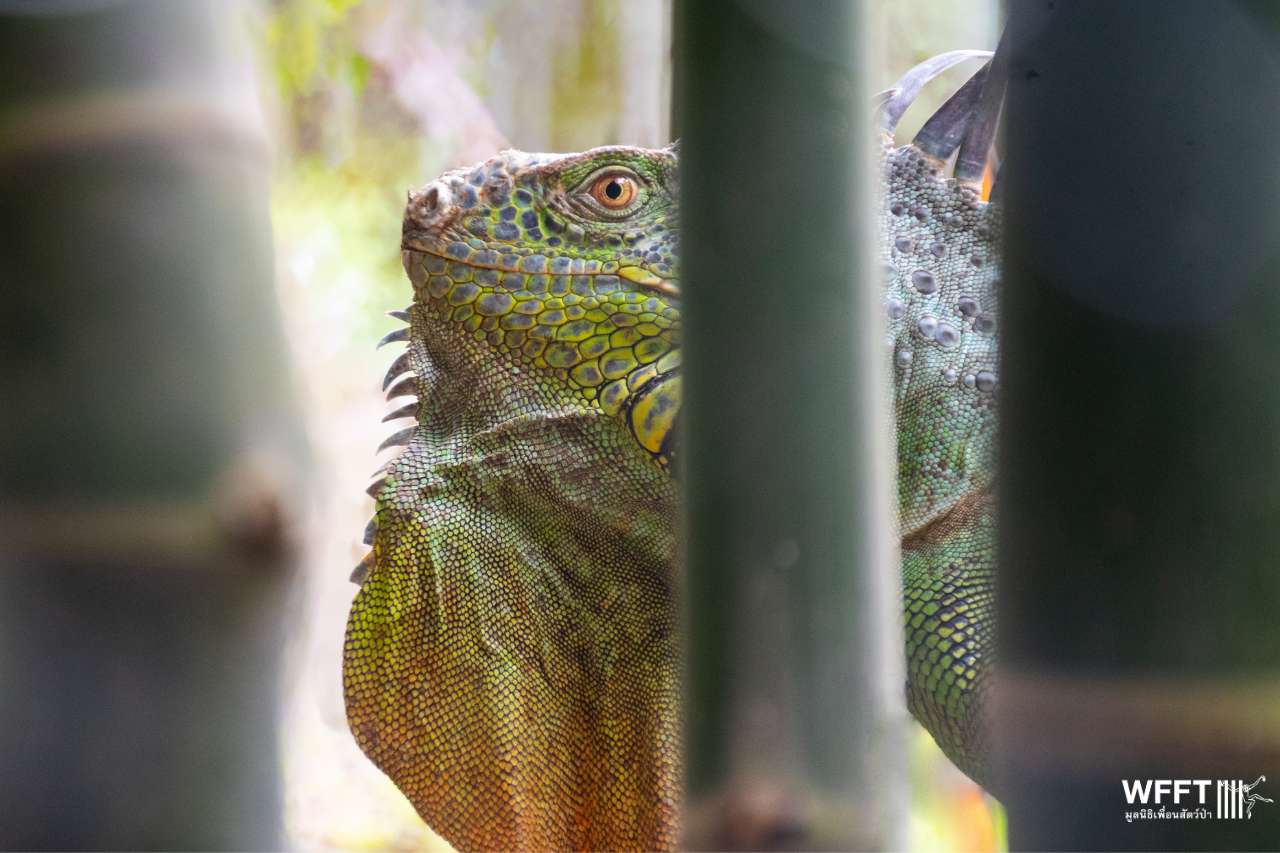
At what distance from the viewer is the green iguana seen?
2.15m

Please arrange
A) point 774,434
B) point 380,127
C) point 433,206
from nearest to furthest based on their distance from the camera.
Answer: point 774,434, point 433,206, point 380,127

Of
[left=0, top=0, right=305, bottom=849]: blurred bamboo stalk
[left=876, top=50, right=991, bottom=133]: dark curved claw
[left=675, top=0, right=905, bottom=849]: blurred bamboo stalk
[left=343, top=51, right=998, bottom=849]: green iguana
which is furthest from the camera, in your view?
[left=876, top=50, right=991, bottom=133]: dark curved claw

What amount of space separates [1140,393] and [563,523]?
1553 millimetres

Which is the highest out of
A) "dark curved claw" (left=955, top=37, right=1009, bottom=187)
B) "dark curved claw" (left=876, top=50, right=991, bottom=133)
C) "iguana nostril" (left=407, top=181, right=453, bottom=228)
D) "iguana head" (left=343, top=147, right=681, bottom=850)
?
"dark curved claw" (left=876, top=50, right=991, bottom=133)

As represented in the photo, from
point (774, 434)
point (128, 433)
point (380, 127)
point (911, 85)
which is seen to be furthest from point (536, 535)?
point (380, 127)

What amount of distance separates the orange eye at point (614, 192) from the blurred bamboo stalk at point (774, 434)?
1.40 m

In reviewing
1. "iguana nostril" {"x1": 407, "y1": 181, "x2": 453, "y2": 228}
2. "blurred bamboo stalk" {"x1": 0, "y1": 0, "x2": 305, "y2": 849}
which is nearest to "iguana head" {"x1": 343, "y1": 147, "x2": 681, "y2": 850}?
"iguana nostril" {"x1": 407, "y1": 181, "x2": 453, "y2": 228}

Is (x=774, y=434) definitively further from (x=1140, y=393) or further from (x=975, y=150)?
(x=975, y=150)

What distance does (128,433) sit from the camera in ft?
2.84

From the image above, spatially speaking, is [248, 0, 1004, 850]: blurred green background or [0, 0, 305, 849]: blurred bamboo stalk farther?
[248, 0, 1004, 850]: blurred green background

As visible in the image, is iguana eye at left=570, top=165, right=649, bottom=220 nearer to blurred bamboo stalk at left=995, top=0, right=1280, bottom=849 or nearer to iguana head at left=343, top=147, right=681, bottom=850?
iguana head at left=343, top=147, right=681, bottom=850

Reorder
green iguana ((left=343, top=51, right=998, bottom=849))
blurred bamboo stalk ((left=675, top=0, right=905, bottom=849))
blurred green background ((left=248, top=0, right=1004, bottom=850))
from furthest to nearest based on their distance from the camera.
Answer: blurred green background ((left=248, top=0, right=1004, bottom=850)), green iguana ((left=343, top=51, right=998, bottom=849)), blurred bamboo stalk ((left=675, top=0, right=905, bottom=849))

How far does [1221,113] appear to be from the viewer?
760mm

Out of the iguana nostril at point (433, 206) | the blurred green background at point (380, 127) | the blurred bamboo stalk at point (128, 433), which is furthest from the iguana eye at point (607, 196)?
the blurred green background at point (380, 127)
